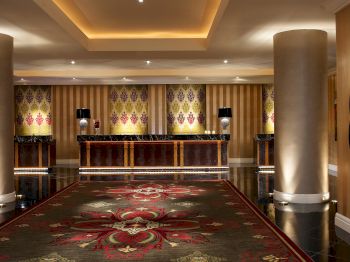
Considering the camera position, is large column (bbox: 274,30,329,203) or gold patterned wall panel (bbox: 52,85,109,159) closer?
large column (bbox: 274,30,329,203)

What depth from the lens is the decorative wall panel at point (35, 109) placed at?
15.1 metres

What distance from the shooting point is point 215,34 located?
739cm

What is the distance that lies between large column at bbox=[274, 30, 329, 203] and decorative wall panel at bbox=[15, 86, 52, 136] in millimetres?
10542

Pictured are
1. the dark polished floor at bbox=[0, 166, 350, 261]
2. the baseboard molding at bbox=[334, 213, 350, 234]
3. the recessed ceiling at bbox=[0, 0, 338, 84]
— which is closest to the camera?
the dark polished floor at bbox=[0, 166, 350, 261]

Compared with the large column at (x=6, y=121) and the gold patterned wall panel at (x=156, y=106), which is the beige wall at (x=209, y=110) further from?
the large column at (x=6, y=121)

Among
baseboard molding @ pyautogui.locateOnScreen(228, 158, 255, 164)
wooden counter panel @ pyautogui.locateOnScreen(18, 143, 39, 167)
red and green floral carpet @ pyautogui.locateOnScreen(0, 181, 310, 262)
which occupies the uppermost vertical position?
wooden counter panel @ pyautogui.locateOnScreen(18, 143, 39, 167)

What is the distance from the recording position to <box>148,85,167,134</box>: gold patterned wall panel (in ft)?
48.7

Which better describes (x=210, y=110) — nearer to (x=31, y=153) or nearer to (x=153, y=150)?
(x=153, y=150)

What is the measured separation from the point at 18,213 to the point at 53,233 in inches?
57.9

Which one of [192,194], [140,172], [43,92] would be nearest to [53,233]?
[192,194]

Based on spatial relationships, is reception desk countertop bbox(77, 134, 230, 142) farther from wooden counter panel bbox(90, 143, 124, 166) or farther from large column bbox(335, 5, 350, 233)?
large column bbox(335, 5, 350, 233)

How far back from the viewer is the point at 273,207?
639cm

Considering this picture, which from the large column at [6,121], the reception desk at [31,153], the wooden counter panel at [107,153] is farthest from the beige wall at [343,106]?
the reception desk at [31,153]

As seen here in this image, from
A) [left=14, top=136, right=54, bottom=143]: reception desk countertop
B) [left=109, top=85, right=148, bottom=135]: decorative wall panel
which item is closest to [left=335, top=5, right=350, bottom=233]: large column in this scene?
[left=14, top=136, right=54, bottom=143]: reception desk countertop
